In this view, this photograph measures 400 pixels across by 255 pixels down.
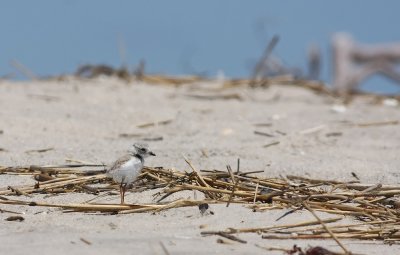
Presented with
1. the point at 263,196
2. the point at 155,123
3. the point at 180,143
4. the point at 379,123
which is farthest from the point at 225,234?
the point at 379,123

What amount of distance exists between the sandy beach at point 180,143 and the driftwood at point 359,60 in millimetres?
5940

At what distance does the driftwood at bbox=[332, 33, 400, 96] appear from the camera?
1443 centimetres

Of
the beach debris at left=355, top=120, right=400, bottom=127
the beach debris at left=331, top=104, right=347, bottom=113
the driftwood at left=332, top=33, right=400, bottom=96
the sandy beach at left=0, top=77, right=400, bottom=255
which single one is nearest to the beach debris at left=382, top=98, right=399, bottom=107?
the sandy beach at left=0, top=77, right=400, bottom=255

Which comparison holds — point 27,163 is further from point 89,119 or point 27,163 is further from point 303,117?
point 303,117

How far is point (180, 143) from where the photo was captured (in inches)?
224

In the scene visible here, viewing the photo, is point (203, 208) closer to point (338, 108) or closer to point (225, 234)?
point (225, 234)

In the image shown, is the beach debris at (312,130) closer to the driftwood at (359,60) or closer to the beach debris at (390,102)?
the beach debris at (390,102)

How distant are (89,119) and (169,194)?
2584 millimetres

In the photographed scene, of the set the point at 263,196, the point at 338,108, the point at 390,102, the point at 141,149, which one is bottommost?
the point at 263,196

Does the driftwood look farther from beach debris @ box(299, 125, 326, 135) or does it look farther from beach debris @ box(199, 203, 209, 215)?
beach debris @ box(199, 203, 209, 215)

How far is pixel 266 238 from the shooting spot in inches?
141

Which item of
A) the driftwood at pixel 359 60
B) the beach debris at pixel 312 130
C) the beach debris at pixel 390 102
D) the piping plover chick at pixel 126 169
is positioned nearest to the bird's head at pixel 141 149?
the piping plover chick at pixel 126 169

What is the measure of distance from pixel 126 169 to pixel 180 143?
69.1 inches

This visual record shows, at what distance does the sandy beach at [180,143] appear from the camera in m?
3.54
